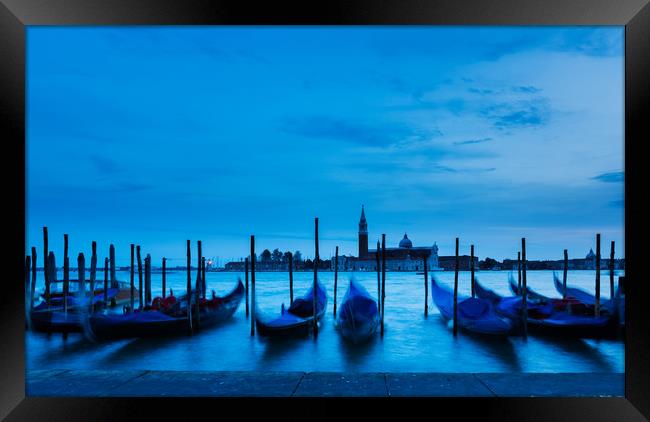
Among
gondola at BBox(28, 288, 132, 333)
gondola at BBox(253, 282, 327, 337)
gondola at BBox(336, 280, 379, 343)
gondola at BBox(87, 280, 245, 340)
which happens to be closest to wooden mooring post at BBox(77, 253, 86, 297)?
gondola at BBox(28, 288, 132, 333)

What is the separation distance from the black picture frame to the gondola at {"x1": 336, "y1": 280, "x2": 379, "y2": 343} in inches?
311

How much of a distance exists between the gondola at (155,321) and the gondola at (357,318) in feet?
11.2

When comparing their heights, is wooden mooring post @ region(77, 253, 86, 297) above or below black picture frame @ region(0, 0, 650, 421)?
below

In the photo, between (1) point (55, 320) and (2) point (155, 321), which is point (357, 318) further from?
(1) point (55, 320)

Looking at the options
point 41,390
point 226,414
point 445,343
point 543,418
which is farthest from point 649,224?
point 445,343

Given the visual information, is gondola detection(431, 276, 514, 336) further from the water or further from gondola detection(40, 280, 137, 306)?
gondola detection(40, 280, 137, 306)

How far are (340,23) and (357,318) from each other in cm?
842

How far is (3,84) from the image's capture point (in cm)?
233

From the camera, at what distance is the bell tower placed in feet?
→ 221

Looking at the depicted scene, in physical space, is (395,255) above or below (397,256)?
above

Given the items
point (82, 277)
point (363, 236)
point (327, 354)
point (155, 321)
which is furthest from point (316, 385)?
point (363, 236)

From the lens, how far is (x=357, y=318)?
10.4 meters

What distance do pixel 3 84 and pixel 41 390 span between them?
→ 1651mm

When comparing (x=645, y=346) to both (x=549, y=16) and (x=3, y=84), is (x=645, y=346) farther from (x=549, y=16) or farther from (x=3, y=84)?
(x=3, y=84)
